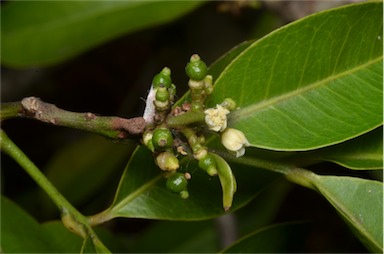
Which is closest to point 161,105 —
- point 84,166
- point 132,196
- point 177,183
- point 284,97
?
point 177,183

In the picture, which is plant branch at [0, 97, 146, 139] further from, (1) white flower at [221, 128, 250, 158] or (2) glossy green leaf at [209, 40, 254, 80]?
(2) glossy green leaf at [209, 40, 254, 80]

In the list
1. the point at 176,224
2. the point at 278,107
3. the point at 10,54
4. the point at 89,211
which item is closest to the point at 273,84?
the point at 278,107

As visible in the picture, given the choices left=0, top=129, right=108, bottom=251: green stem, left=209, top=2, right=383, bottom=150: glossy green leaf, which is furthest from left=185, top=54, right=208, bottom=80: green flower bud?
left=0, top=129, right=108, bottom=251: green stem

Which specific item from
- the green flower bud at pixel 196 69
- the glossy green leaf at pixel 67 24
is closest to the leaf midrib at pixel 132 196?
the green flower bud at pixel 196 69

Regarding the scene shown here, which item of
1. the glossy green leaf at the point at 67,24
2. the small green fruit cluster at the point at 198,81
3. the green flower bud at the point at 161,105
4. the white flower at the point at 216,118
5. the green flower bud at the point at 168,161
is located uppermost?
the glossy green leaf at the point at 67,24

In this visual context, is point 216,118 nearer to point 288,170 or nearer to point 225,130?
point 225,130

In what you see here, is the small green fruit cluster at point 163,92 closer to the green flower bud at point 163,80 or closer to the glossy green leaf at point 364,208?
the green flower bud at point 163,80

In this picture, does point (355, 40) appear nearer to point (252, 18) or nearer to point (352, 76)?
point (352, 76)
